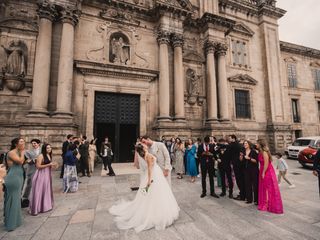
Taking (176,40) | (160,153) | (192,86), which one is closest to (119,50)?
(176,40)

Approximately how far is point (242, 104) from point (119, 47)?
39.8 feet

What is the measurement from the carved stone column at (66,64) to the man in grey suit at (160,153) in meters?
7.76

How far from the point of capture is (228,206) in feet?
15.8

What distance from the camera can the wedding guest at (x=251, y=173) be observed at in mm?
4945

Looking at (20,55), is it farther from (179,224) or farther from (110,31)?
(179,224)

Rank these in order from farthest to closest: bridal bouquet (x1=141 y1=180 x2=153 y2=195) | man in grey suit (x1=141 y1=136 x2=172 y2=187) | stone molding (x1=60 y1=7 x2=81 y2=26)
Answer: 1. stone molding (x1=60 y1=7 x2=81 y2=26)
2. man in grey suit (x1=141 y1=136 x2=172 y2=187)
3. bridal bouquet (x1=141 y1=180 x2=153 y2=195)

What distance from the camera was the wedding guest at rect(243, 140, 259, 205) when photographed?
16.2ft

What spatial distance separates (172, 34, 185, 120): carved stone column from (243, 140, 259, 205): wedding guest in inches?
299

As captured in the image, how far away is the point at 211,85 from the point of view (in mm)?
14156

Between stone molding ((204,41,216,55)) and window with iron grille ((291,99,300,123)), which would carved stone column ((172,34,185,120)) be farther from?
window with iron grille ((291,99,300,123))

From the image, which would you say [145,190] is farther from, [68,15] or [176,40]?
[176,40]

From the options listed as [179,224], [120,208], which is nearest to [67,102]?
[120,208]

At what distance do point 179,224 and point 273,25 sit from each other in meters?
22.5

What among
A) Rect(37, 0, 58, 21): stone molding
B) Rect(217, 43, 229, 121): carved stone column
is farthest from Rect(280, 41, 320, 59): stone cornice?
Rect(37, 0, 58, 21): stone molding
